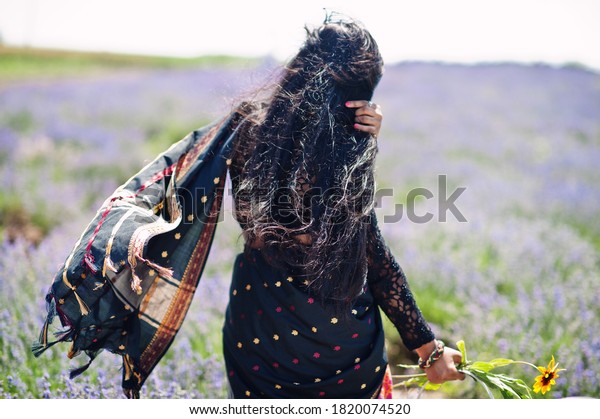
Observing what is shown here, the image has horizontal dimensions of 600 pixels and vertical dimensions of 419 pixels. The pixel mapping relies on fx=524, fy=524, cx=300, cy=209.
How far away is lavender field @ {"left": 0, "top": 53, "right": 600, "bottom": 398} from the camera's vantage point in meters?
2.55

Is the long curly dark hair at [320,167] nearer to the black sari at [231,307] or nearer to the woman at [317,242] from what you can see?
the woman at [317,242]

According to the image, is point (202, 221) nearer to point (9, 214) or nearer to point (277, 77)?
point (277, 77)

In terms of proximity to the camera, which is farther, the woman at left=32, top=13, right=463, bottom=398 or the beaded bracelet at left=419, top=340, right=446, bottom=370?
the beaded bracelet at left=419, top=340, right=446, bottom=370

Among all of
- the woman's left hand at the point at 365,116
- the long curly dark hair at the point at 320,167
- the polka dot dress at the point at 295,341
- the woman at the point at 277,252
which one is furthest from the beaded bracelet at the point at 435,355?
the woman's left hand at the point at 365,116

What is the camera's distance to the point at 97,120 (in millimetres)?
7582

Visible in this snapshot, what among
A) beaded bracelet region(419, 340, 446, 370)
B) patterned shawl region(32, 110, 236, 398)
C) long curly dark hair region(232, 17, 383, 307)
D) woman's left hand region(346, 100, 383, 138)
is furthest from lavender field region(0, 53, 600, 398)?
beaded bracelet region(419, 340, 446, 370)

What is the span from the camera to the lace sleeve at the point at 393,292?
1826 millimetres

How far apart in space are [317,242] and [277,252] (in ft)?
0.61

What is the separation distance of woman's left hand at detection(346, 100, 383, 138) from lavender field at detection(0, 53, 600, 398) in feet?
1.62

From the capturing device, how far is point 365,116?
175cm

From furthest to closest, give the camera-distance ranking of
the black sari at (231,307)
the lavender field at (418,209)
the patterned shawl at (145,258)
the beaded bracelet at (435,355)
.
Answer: the lavender field at (418,209) < the beaded bracelet at (435,355) < the black sari at (231,307) < the patterned shawl at (145,258)

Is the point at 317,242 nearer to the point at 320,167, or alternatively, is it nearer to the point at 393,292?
the point at 320,167

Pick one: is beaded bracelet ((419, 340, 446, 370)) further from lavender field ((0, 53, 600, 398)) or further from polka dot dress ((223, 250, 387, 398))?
lavender field ((0, 53, 600, 398))

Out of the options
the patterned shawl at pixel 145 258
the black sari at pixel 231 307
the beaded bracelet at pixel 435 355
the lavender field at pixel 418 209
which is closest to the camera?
the patterned shawl at pixel 145 258
